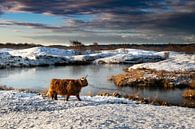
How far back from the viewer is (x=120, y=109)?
24938mm

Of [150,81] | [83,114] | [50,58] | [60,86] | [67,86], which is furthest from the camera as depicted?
[50,58]

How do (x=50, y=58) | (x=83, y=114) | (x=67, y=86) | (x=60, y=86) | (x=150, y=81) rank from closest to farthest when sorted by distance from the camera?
(x=83, y=114)
(x=67, y=86)
(x=60, y=86)
(x=150, y=81)
(x=50, y=58)

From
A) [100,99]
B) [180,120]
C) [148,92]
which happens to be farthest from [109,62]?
[180,120]

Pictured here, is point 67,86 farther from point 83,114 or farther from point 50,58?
point 50,58

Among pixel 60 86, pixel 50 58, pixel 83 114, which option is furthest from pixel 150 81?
pixel 50 58

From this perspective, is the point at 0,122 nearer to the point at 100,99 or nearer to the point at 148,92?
the point at 100,99

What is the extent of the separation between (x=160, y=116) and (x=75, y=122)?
5202mm

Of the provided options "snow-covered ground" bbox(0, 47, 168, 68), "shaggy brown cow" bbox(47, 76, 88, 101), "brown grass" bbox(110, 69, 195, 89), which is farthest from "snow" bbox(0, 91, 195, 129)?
"snow-covered ground" bbox(0, 47, 168, 68)

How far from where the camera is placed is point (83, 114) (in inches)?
887

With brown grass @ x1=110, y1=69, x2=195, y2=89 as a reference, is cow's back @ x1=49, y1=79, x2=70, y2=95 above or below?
above

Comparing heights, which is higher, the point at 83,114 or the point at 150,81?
the point at 83,114

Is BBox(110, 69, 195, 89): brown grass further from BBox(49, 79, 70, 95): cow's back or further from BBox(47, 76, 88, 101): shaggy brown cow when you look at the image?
BBox(49, 79, 70, 95): cow's back

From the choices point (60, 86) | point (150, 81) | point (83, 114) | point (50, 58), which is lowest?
point (150, 81)

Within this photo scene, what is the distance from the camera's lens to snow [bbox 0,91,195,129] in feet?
68.7
